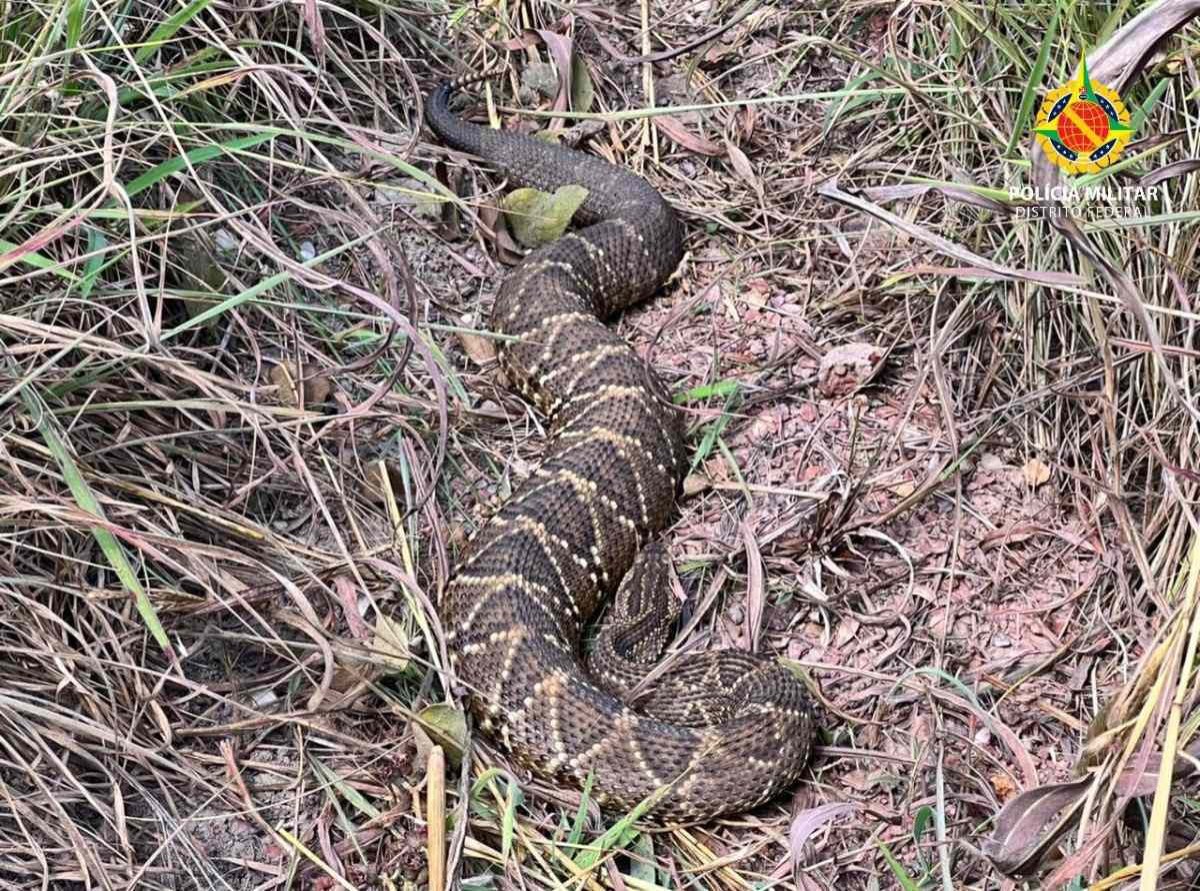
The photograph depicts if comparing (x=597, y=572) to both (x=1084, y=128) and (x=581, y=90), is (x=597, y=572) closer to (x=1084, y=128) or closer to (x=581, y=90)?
(x=1084, y=128)

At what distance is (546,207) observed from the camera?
5461 millimetres

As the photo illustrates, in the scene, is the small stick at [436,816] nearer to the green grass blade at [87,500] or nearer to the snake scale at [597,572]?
the snake scale at [597,572]

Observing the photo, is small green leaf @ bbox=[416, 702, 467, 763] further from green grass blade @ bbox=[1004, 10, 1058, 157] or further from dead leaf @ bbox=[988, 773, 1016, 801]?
green grass blade @ bbox=[1004, 10, 1058, 157]

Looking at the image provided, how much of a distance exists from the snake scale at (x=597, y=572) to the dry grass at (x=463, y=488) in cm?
13

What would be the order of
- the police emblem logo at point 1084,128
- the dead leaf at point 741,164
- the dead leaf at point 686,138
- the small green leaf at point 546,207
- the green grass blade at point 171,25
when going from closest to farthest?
the police emblem logo at point 1084,128 < the green grass blade at point 171,25 < the small green leaf at point 546,207 < the dead leaf at point 741,164 < the dead leaf at point 686,138

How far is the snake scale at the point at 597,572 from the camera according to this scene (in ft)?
12.9

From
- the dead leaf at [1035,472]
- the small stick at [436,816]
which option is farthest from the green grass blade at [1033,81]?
the small stick at [436,816]

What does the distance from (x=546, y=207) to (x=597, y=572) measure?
1703 mm

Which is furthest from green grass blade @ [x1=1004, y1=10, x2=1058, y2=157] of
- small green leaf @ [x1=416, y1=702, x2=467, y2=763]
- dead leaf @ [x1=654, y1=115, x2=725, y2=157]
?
small green leaf @ [x1=416, y1=702, x2=467, y2=763]

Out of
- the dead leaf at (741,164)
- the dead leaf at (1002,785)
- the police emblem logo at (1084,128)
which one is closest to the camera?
the dead leaf at (1002,785)

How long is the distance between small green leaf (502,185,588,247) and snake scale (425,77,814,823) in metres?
0.08

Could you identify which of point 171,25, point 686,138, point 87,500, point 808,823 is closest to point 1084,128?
point 686,138

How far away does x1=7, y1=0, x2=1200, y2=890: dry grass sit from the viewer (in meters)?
3.42

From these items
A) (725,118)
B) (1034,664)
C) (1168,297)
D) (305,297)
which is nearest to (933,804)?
(1034,664)
